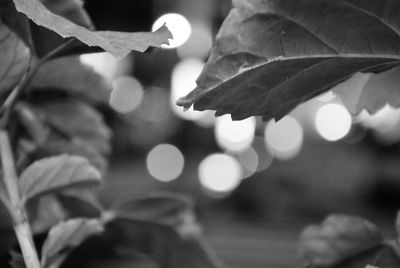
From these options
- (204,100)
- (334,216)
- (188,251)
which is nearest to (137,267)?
(188,251)

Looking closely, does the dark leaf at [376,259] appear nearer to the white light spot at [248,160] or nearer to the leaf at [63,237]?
the leaf at [63,237]

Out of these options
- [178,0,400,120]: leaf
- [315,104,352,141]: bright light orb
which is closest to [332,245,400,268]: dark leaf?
[178,0,400,120]: leaf

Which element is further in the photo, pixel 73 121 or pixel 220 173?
pixel 220 173

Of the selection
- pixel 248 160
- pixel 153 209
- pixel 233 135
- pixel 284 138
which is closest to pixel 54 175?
pixel 153 209

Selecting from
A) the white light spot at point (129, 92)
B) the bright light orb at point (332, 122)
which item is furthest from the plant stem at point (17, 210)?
the white light spot at point (129, 92)

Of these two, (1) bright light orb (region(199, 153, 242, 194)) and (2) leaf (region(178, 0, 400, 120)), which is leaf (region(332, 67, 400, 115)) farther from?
(1) bright light orb (region(199, 153, 242, 194))

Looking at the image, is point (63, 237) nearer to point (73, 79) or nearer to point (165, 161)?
point (73, 79)
